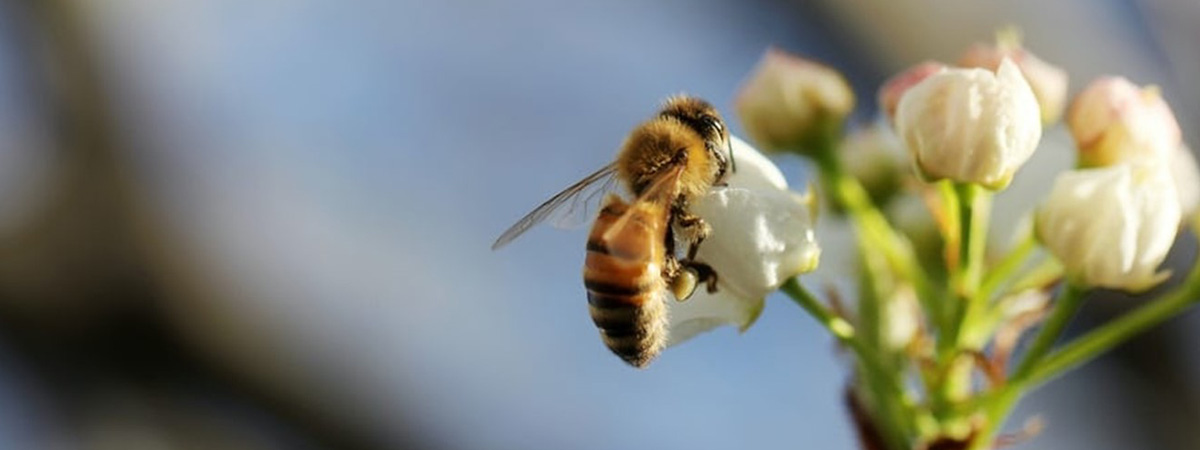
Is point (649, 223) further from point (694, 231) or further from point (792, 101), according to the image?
point (792, 101)

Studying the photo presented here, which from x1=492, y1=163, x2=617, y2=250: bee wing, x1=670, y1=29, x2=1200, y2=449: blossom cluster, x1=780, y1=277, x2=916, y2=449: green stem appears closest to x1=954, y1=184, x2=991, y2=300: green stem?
x1=670, y1=29, x2=1200, y2=449: blossom cluster

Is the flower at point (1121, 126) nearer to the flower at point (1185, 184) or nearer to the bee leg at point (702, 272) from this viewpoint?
the flower at point (1185, 184)

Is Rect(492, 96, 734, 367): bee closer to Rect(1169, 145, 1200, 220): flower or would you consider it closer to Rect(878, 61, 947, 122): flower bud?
Rect(878, 61, 947, 122): flower bud

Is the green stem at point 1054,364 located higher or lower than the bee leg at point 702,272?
lower

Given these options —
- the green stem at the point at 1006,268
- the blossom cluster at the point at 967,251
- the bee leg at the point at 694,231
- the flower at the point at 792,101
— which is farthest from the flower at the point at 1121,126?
the bee leg at the point at 694,231

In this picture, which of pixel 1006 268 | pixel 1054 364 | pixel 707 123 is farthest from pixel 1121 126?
pixel 707 123

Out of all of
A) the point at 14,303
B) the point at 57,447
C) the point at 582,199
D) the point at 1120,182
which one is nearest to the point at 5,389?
the point at 57,447
